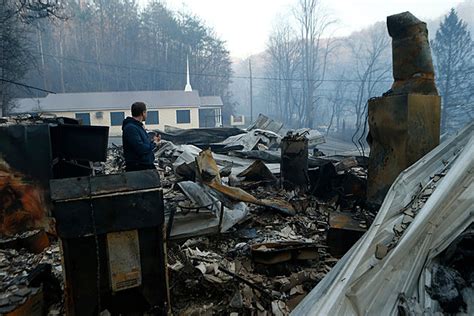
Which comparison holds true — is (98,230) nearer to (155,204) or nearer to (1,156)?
(155,204)

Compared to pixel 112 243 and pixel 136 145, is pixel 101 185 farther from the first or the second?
pixel 136 145

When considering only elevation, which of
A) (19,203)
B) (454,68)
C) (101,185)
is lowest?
(19,203)

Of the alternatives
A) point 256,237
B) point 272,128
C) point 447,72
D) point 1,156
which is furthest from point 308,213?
point 447,72

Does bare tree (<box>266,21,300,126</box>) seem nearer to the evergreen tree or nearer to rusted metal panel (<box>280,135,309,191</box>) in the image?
the evergreen tree

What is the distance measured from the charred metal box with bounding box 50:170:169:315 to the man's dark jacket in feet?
5.48

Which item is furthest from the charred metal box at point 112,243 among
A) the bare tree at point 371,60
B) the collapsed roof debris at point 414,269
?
the bare tree at point 371,60

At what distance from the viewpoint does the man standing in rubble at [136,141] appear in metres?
4.27

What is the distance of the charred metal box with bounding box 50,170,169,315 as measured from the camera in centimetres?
242

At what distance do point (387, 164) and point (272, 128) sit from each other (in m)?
12.4

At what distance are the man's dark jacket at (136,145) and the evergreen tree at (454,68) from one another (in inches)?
1081

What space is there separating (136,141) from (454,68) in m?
30.4

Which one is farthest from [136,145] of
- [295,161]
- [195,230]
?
[295,161]

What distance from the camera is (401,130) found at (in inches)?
174

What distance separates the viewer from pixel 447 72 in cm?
2667
